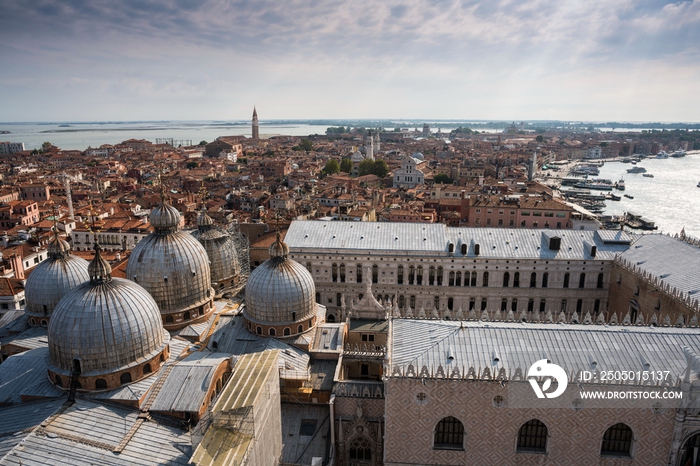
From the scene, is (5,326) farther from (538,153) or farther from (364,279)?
(538,153)

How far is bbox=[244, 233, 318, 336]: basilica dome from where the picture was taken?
26.1m

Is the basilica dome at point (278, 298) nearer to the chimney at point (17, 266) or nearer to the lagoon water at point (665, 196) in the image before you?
the chimney at point (17, 266)

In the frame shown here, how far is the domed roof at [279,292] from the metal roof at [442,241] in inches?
426

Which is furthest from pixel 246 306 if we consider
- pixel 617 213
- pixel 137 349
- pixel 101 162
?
pixel 101 162

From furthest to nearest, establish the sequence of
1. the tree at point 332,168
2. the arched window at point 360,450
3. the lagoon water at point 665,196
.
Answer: the tree at point 332,168, the lagoon water at point 665,196, the arched window at point 360,450

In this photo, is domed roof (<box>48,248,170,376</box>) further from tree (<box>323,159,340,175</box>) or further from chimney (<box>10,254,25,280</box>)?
tree (<box>323,159,340,175</box>)

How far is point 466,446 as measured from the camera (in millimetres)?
19594

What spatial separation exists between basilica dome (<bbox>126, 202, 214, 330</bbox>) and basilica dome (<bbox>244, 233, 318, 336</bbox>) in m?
2.95

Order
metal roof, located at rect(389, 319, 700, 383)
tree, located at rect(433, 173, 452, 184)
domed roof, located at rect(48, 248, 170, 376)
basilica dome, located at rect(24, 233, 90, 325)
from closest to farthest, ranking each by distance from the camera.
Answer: metal roof, located at rect(389, 319, 700, 383), domed roof, located at rect(48, 248, 170, 376), basilica dome, located at rect(24, 233, 90, 325), tree, located at rect(433, 173, 452, 184)

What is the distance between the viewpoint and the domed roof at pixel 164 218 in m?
26.7

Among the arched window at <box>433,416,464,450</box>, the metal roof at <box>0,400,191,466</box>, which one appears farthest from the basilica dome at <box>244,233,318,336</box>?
the arched window at <box>433,416,464,450</box>

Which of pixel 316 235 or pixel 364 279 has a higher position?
pixel 316 235

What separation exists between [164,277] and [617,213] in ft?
300

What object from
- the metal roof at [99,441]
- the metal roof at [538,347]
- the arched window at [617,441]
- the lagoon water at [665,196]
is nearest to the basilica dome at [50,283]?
the metal roof at [99,441]
